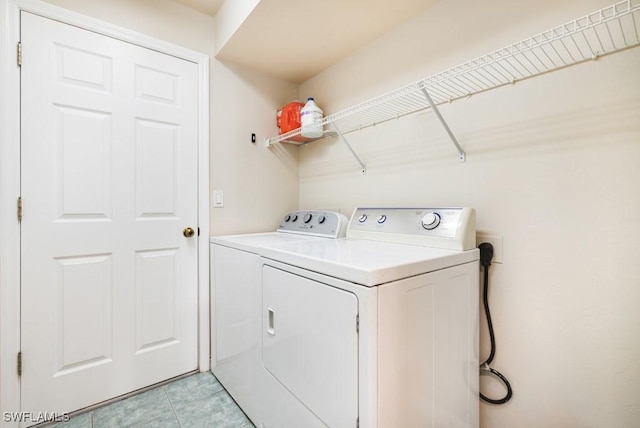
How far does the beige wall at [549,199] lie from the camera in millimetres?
997

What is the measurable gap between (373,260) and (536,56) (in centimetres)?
95

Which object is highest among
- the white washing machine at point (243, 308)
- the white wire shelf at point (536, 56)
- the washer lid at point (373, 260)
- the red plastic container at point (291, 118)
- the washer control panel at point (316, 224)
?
the red plastic container at point (291, 118)

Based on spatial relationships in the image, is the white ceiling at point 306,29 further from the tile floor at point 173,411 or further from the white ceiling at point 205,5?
the tile floor at point 173,411

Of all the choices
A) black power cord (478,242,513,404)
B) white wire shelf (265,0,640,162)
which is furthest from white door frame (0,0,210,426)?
black power cord (478,242,513,404)

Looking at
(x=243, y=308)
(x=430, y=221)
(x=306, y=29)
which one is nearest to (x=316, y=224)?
(x=243, y=308)

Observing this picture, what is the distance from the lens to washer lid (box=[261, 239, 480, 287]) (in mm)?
878

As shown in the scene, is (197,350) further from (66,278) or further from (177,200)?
(177,200)

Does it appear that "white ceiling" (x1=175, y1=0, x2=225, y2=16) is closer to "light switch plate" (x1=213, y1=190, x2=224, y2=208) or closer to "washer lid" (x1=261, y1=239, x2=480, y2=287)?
"light switch plate" (x1=213, y1=190, x2=224, y2=208)

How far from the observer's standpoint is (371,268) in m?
0.87

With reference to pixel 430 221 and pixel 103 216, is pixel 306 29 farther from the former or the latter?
pixel 103 216

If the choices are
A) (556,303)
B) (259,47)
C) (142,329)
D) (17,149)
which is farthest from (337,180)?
(17,149)

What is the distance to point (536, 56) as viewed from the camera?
106 centimetres

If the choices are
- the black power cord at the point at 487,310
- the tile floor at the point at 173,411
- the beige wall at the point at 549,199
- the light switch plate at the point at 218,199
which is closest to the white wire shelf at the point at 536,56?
the beige wall at the point at 549,199

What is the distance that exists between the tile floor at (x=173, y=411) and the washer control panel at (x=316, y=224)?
108 cm
